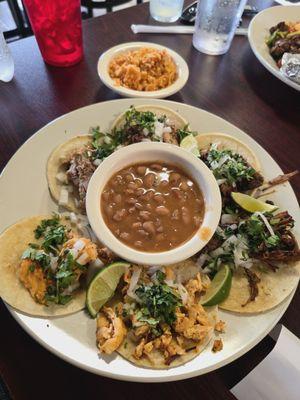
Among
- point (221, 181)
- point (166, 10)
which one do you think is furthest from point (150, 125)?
point (166, 10)

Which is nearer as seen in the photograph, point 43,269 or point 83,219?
point 43,269

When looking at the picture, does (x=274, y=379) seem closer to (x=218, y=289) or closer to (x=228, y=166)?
(x=218, y=289)

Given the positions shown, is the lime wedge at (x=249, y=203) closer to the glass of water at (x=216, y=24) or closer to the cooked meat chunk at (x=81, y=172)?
the cooked meat chunk at (x=81, y=172)

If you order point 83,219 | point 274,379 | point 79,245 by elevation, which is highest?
point 79,245

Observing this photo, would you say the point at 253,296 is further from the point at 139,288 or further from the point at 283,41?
the point at 283,41

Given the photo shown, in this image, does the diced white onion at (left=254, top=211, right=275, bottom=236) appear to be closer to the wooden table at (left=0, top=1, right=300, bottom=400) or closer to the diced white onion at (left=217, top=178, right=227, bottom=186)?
the diced white onion at (left=217, top=178, right=227, bottom=186)

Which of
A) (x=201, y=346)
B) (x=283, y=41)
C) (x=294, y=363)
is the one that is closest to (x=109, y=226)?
(x=201, y=346)

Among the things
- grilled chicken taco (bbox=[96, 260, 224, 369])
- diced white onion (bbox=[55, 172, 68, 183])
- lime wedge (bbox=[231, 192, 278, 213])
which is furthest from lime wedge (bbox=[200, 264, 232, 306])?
diced white onion (bbox=[55, 172, 68, 183])
